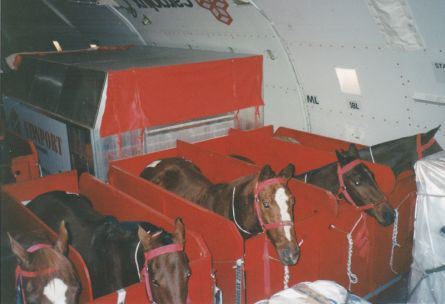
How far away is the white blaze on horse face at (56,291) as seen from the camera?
268 centimetres

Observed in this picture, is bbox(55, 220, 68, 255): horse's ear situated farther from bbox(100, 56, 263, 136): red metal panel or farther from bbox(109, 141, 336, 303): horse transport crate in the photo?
bbox(100, 56, 263, 136): red metal panel

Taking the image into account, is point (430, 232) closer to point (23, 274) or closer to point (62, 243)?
point (62, 243)

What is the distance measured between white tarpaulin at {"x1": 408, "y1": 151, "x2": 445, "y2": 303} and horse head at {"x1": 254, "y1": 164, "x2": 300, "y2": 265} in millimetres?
1140

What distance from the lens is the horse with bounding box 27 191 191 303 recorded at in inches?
118

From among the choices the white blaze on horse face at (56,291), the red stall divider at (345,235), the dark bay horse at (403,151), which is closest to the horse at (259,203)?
the red stall divider at (345,235)

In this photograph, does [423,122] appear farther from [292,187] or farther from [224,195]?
[224,195]

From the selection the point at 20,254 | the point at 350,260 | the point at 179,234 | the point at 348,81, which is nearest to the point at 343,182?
the point at 350,260

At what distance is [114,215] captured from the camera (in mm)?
4789

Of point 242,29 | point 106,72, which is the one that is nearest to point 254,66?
point 242,29

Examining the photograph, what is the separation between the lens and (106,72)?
543cm

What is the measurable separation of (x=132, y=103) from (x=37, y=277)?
3253 millimetres

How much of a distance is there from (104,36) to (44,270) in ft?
27.9

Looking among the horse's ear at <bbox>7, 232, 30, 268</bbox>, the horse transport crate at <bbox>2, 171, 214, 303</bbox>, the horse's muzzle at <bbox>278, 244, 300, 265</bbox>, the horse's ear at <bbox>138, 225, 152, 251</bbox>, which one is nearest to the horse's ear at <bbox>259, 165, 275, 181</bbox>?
the horse's muzzle at <bbox>278, 244, 300, 265</bbox>

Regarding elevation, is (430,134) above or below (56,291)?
above
